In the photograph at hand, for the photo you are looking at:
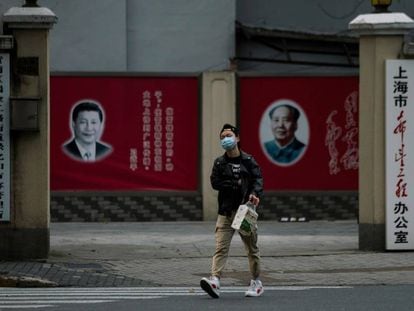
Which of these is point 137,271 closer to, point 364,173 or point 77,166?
point 364,173

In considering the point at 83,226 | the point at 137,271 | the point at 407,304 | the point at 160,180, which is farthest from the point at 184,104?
the point at 407,304

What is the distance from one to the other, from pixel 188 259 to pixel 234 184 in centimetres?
396

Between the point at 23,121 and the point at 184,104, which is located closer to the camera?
the point at 23,121

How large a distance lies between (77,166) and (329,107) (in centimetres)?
502

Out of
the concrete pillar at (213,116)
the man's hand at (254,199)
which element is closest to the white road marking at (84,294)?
the man's hand at (254,199)

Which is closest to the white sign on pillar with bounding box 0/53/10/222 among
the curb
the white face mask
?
the curb

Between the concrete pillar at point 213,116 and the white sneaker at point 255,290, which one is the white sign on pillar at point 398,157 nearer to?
the white sneaker at point 255,290

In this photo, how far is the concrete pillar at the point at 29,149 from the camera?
1658cm

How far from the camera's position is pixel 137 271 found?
16.1 metres

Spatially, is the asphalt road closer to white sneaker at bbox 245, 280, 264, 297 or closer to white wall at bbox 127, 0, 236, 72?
white sneaker at bbox 245, 280, 264, 297

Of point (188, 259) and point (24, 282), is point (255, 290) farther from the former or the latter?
point (188, 259)

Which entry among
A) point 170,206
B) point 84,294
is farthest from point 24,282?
point 170,206

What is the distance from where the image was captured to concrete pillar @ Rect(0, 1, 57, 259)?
16578 mm

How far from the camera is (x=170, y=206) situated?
22938mm
